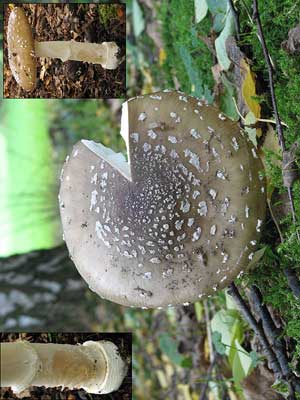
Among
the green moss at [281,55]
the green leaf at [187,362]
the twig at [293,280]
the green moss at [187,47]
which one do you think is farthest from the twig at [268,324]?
the green leaf at [187,362]

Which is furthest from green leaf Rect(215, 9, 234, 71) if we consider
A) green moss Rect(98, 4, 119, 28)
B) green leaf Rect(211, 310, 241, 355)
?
green leaf Rect(211, 310, 241, 355)

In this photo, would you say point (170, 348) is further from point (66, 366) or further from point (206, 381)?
point (66, 366)

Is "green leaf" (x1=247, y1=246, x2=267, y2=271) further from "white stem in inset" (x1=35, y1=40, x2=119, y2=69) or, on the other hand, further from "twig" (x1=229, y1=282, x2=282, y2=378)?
"white stem in inset" (x1=35, y1=40, x2=119, y2=69)

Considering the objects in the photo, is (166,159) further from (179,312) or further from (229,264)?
(179,312)

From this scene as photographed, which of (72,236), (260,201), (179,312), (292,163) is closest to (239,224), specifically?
(260,201)

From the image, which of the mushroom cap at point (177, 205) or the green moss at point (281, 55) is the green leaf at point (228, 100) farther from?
the mushroom cap at point (177, 205)

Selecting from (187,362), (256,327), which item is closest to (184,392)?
(187,362)
